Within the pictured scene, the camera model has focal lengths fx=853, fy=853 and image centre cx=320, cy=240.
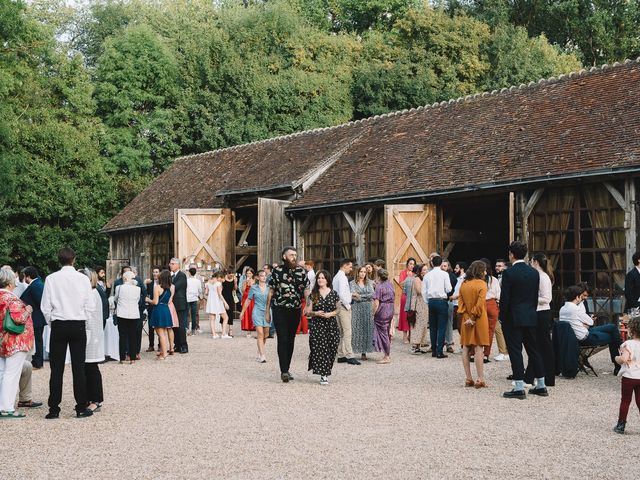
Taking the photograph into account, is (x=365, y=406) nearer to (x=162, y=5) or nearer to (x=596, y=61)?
(x=596, y=61)

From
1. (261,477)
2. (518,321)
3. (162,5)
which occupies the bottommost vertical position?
(261,477)

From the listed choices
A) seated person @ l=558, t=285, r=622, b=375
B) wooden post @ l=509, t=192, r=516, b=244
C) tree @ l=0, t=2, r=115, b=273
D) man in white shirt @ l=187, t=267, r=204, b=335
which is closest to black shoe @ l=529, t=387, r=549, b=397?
seated person @ l=558, t=285, r=622, b=375

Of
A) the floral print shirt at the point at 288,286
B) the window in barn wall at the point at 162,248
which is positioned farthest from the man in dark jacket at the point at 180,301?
the window in barn wall at the point at 162,248

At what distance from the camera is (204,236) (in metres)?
27.7

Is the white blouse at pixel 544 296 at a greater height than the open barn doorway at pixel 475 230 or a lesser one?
lesser

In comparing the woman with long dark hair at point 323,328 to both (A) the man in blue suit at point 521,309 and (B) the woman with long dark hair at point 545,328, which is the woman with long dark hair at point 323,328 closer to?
(A) the man in blue suit at point 521,309

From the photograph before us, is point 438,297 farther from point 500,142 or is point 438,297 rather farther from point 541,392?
point 500,142

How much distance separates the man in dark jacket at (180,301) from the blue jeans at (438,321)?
15.6 ft

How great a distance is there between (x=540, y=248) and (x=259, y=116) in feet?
86.8

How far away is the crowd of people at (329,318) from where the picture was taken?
9297 millimetres

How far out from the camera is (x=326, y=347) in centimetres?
1178

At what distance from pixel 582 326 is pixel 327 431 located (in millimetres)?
5274

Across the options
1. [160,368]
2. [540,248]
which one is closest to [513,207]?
[540,248]

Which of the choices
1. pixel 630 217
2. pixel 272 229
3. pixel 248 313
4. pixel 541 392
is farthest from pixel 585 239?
pixel 272 229
